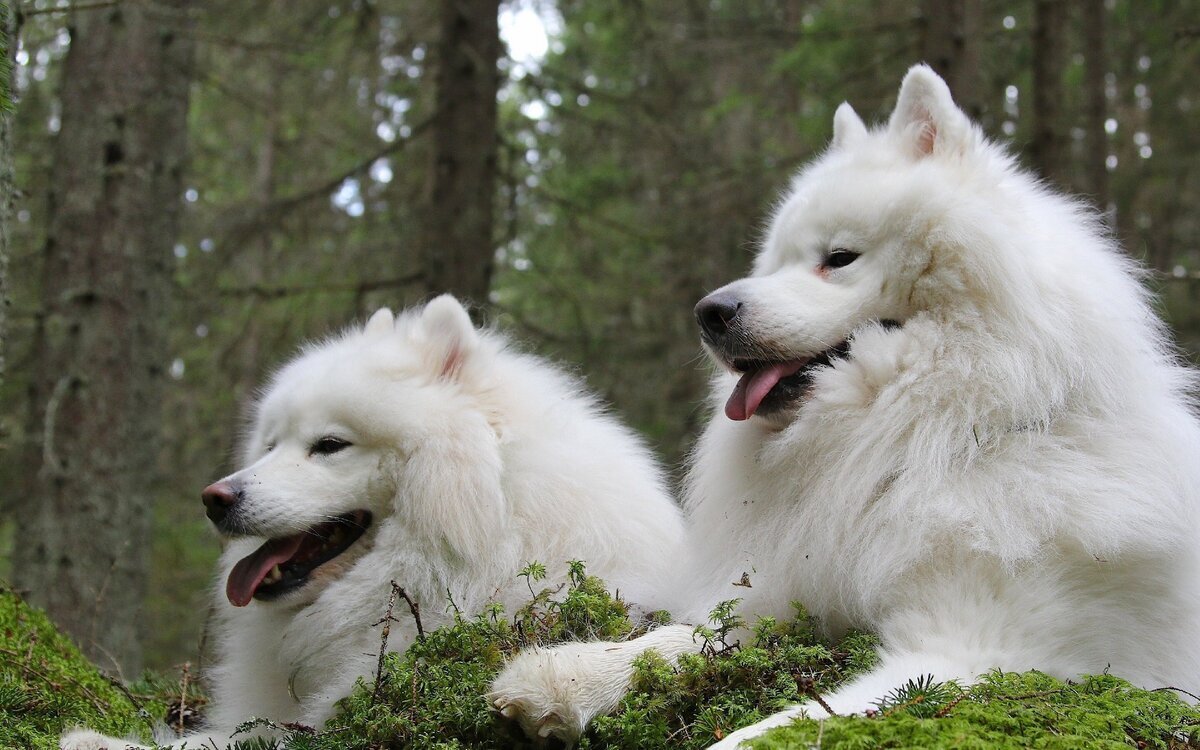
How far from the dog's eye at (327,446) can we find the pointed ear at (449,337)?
495 mm

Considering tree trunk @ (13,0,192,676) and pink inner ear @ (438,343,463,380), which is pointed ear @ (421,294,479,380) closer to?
pink inner ear @ (438,343,463,380)

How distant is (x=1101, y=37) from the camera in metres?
11.1

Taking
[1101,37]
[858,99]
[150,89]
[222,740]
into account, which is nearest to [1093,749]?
[222,740]

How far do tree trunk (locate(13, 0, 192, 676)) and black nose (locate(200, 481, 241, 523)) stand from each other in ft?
11.4

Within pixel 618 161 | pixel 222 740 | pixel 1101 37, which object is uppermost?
pixel 1101 37

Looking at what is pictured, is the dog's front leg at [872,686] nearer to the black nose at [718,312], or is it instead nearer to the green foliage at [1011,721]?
the green foliage at [1011,721]

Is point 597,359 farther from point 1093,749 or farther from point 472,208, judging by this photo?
point 1093,749

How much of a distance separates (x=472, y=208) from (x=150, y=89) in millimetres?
2870

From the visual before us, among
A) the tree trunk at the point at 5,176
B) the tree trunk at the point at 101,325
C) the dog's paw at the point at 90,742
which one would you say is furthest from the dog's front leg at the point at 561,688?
the tree trunk at the point at 101,325

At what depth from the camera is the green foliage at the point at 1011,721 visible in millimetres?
2232

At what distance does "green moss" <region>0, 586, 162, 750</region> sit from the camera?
3.40 metres

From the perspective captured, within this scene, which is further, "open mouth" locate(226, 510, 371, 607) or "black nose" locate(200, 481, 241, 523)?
"open mouth" locate(226, 510, 371, 607)

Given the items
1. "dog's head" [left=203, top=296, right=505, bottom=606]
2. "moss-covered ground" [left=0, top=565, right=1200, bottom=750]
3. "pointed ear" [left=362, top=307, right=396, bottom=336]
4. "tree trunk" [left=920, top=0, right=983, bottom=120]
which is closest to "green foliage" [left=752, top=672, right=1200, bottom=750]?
"moss-covered ground" [left=0, top=565, right=1200, bottom=750]

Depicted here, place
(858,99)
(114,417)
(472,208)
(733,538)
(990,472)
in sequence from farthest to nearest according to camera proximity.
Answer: (858,99) → (472,208) → (114,417) → (733,538) → (990,472)
